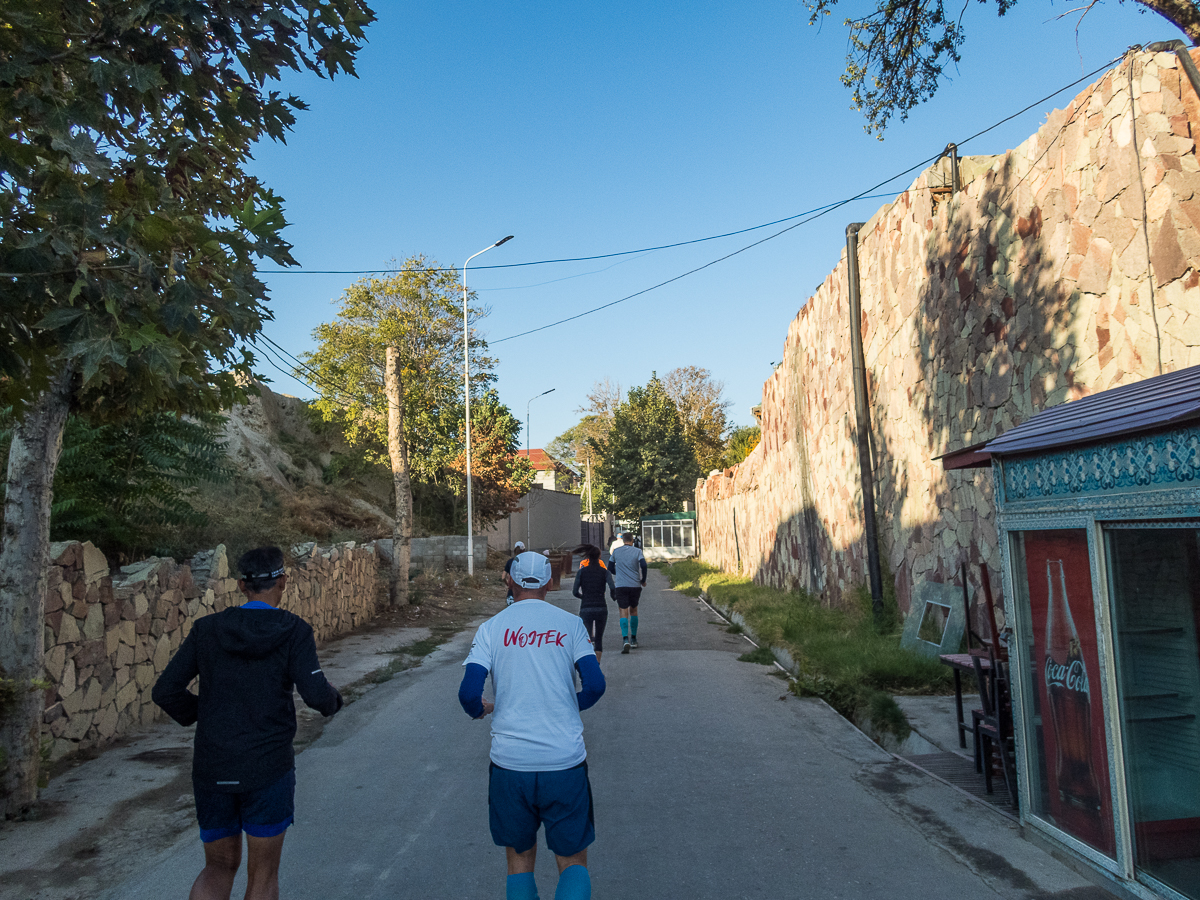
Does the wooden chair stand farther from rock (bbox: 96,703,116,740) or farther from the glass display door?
rock (bbox: 96,703,116,740)

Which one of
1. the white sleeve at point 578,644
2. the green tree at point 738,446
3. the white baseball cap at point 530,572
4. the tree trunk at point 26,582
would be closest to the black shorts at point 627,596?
the tree trunk at point 26,582

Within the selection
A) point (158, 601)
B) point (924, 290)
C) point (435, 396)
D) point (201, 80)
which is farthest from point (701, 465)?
point (201, 80)

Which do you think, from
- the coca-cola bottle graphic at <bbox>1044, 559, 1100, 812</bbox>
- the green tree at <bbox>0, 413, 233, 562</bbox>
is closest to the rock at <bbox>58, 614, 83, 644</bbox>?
the green tree at <bbox>0, 413, 233, 562</bbox>

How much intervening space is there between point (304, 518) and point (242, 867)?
19.4 m

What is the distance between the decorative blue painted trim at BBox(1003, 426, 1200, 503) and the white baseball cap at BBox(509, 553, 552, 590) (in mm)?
2704

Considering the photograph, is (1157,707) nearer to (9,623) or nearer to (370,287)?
(9,623)

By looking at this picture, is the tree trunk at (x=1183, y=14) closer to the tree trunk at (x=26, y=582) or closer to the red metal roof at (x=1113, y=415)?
the red metal roof at (x=1113, y=415)

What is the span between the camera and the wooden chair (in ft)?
18.3

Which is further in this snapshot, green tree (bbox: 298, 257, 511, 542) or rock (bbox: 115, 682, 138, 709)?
green tree (bbox: 298, 257, 511, 542)

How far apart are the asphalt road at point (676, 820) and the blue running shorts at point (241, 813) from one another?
1.13 meters

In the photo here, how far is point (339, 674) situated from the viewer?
11.7 metres

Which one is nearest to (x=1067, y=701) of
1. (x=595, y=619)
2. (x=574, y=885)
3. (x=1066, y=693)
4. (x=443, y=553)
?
(x=1066, y=693)

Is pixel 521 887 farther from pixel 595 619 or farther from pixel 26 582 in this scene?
pixel 595 619

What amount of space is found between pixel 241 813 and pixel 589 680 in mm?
1507
